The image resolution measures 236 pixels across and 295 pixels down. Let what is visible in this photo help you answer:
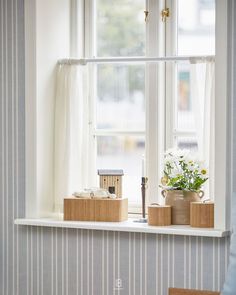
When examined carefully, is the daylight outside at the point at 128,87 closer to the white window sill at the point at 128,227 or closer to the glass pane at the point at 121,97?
the glass pane at the point at 121,97

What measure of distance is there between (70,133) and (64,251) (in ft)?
2.38

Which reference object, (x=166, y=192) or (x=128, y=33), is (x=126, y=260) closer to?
(x=166, y=192)

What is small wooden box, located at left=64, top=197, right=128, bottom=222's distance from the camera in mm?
4230

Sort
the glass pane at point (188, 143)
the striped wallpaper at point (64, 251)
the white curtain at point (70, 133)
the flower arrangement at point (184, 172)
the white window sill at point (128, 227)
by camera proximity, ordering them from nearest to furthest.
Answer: the white window sill at point (128, 227) → the striped wallpaper at point (64, 251) → the flower arrangement at point (184, 172) → the glass pane at point (188, 143) → the white curtain at point (70, 133)

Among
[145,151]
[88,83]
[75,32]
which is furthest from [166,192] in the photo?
Answer: [75,32]

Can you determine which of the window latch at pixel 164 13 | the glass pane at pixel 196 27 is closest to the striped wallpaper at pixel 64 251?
the window latch at pixel 164 13

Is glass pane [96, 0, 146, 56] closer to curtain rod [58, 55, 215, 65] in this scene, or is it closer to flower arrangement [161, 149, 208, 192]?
curtain rod [58, 55, 215, 65]

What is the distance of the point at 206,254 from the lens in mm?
3951

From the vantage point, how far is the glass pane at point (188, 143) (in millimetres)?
4363

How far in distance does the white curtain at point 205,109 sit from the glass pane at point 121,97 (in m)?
0.38

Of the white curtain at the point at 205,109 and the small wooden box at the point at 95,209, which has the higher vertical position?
the white curtain at the point at 205,109

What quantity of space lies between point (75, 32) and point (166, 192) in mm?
1214

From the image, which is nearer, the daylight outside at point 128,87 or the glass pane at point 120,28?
the daylight outside at point 128,87

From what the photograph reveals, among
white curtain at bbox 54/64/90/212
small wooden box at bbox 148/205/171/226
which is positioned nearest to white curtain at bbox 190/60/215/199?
small wooden box at bbox 148/205/171/226
